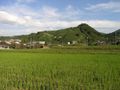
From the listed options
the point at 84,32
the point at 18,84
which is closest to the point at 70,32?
the point at 84,32

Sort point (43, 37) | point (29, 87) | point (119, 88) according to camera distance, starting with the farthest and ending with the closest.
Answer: point (43, 37) < point (29, 87) < point (119, 88)

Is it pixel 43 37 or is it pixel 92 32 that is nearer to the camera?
pixel 43 37

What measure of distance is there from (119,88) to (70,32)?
172414mm

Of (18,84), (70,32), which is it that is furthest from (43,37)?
(18,84)

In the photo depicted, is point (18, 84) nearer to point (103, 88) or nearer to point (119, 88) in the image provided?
point (103, 88)

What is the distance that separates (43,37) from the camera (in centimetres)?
17975

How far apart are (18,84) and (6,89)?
1.26 m

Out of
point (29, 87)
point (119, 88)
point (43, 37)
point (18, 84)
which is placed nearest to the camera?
point (119, 88)

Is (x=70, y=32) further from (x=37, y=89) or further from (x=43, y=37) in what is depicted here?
(x=37, y=89)

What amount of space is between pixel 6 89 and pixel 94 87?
137 inches

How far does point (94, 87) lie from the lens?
359 inches

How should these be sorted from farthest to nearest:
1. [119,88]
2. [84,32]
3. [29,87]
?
[84,32], [29,87], [119,88]

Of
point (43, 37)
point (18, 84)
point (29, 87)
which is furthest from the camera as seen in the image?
point (43, 37)

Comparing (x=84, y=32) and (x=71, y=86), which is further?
(x=84, y=32)
